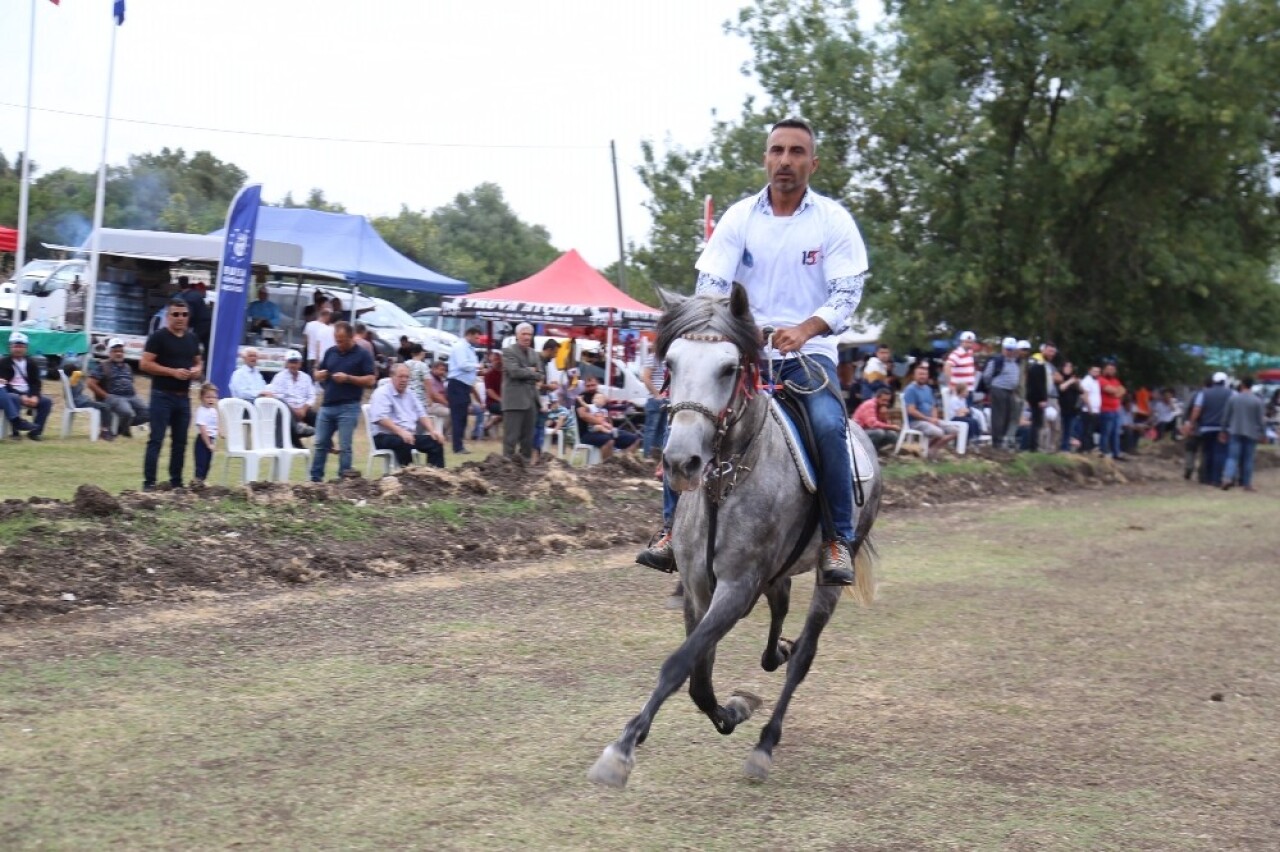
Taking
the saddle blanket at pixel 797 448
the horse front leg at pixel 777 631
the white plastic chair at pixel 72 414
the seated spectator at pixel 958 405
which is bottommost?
the white plastic chair at pixel 72 414

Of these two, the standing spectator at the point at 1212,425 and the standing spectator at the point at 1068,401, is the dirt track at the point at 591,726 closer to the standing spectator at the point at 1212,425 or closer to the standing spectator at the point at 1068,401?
the standing spectator at the point at 1212,425

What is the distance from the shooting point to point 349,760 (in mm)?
6137

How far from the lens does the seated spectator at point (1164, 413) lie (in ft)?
125

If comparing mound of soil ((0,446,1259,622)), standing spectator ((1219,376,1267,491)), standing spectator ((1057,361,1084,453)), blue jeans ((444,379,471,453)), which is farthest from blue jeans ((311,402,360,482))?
standing spectator ((1219,376,1267,491))

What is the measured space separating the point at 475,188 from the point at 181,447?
247 feet

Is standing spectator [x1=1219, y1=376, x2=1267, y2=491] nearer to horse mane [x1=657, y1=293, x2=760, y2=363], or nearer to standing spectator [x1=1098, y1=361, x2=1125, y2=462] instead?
standing spectator [x1=1098, y1=361, x2=1125, y2=462]

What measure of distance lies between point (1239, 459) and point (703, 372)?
23854 millimetres

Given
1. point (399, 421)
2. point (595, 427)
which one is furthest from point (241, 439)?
point (595, 427)

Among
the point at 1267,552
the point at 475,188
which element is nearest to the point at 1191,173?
the point at 1267,552

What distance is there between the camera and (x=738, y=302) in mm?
5914

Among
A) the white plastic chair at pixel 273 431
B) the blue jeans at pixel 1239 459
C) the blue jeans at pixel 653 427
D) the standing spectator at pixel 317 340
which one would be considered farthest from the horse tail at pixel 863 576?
the blue jeans at pixel 1239 459

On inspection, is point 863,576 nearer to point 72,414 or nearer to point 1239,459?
point 72,414

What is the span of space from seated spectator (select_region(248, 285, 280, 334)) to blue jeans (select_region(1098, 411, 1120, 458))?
17.3 m

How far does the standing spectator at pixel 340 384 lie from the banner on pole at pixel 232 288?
13.7ft
